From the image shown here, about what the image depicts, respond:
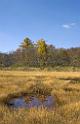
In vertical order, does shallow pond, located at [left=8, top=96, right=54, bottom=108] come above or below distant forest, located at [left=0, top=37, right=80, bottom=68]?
below

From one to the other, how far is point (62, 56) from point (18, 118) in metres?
70.9

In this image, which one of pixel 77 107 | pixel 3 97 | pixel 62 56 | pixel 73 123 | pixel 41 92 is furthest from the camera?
pixel 62 56

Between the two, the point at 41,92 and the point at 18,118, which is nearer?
the point at 18,118

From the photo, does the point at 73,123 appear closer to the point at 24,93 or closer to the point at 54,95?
the point at 54,95

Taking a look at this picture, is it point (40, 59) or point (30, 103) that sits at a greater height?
point (40, 59)

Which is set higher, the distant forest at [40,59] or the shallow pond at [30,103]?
the distant forest at [40,59]

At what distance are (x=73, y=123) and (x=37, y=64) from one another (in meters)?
60.8

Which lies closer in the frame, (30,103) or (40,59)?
(30,103)

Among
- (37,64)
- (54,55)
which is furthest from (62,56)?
(37,64)

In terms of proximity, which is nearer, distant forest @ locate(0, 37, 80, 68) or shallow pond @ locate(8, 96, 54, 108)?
shallow pond @ locate(8, 96, 54, 108)

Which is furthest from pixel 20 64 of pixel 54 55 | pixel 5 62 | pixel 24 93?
pixel 24 93

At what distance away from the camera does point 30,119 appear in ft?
25.6

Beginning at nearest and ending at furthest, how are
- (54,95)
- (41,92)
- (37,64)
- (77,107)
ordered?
1. (77,107)
2. (54,95)
3. (41,92)
4. (37,64)

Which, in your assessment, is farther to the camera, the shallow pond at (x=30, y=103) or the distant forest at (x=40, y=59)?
the distant forest at (x=40, y=59)
